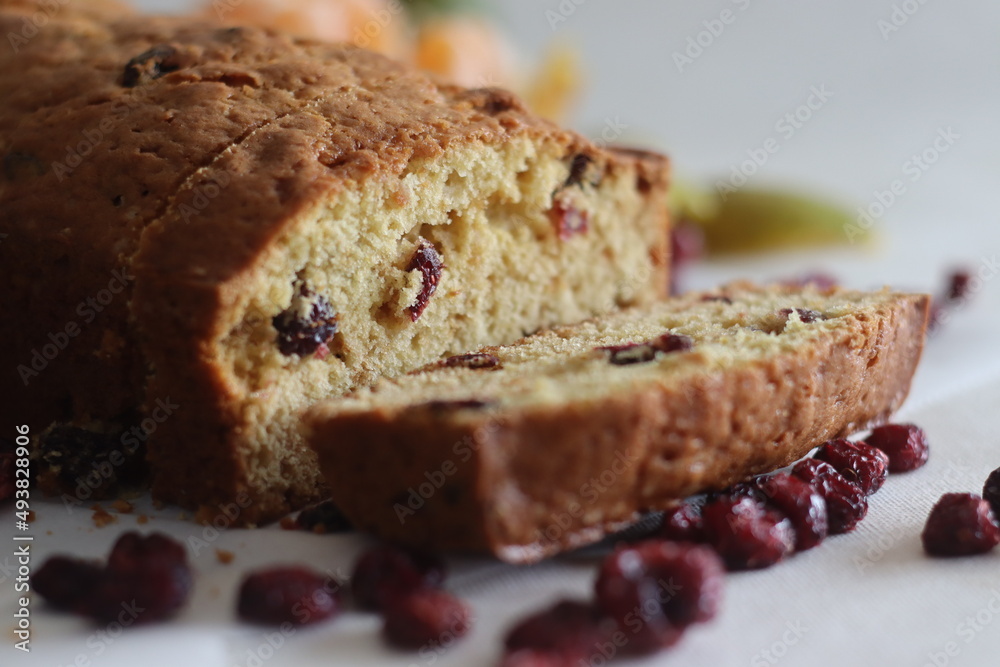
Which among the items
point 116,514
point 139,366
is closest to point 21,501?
point 116,514

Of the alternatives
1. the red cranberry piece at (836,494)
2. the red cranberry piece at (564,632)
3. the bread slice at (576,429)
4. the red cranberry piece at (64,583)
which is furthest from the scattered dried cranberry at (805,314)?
the red cranberry piece at (64,583)

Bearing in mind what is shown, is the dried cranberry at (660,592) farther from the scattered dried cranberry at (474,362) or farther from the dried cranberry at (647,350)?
the scattered dried cranberry at (474,362)

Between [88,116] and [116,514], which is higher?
[88,116]

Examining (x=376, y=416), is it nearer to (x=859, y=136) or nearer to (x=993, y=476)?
(x=993, y=476)

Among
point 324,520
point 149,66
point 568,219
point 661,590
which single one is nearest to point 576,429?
point 661,590

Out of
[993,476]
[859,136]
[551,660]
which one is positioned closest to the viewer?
[551,660]

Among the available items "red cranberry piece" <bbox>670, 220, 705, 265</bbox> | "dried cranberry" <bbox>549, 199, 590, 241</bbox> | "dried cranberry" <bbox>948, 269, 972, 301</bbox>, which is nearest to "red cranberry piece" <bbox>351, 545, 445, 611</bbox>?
"dried cranberry" <bbox>549, 199, 590, 241</bbox>
